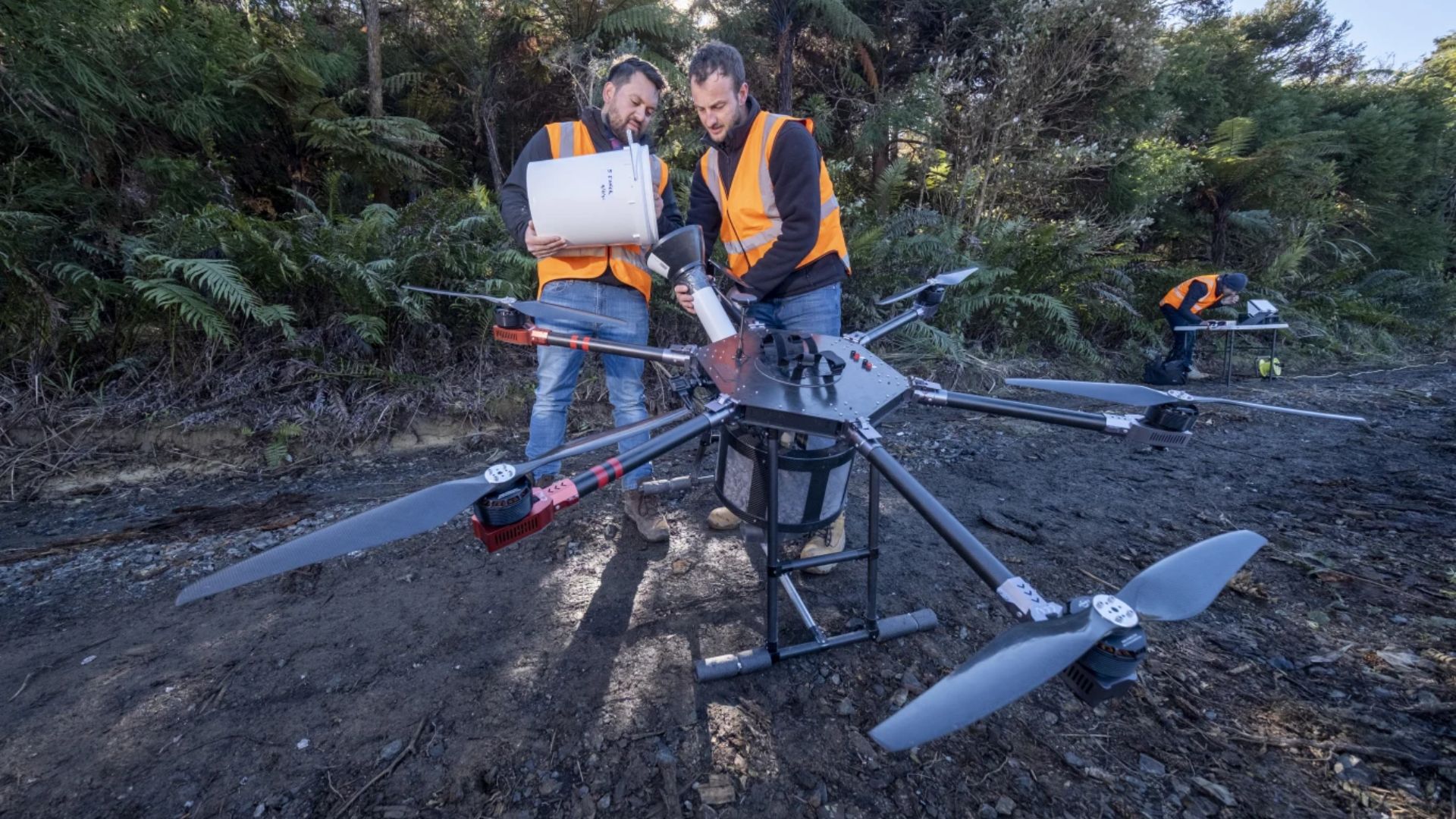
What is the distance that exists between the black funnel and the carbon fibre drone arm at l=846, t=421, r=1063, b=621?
39.7 inches

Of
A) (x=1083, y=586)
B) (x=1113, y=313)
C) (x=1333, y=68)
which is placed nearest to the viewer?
(x=1083, y=586)

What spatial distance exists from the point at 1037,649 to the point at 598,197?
6.67 ft

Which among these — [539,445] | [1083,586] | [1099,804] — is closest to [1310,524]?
[1083,586]

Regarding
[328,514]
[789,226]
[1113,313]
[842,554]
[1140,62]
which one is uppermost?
[1140,62]

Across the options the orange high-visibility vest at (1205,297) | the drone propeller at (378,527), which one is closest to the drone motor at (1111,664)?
the drone propeller at (378,527)

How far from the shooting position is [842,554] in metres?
2.33

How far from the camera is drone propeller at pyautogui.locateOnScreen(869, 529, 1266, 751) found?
102 cm

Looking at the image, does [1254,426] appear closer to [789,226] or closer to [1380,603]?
[1380,603]

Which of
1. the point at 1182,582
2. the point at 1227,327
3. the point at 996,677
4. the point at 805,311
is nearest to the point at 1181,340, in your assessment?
the point at 1227,327

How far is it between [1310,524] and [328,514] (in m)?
6.02

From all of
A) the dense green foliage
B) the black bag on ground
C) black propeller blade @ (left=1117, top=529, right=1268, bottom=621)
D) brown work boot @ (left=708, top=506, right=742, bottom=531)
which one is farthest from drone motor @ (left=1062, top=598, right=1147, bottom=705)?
the black bag on ground

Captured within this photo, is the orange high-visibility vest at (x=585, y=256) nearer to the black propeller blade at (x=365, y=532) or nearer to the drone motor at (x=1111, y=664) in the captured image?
the black propeller blade at (x=365, y=532)

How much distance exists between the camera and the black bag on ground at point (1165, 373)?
300 inches

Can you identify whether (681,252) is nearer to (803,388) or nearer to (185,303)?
(803,388)
